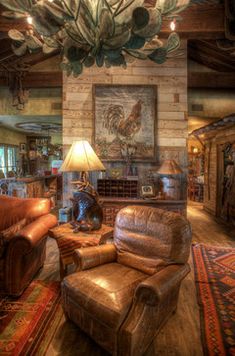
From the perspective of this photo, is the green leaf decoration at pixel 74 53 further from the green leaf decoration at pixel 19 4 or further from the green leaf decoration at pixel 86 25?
the green leaf decoration at pixel 19 4

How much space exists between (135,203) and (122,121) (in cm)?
152

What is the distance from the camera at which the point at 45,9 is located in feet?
4.30

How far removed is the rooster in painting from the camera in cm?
429

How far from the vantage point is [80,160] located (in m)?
2.60

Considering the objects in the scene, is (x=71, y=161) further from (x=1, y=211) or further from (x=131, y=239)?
(x=1, y=211)

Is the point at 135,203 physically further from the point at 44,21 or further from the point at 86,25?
the point at 44,21

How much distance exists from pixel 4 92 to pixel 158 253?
5338mm

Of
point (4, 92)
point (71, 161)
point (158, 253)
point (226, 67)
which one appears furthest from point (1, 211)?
point (226, 67)

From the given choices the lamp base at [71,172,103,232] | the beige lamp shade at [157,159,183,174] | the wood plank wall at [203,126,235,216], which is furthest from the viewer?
the wood plank wall at [203,126,235,216]

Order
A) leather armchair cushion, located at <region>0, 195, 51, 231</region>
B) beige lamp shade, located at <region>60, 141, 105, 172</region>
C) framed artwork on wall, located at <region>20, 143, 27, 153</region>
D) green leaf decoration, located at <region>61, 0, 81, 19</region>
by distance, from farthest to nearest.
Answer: framed artwork on wall, located at <region>20, 143, 27, 153</region> → leather armchair cushion, located at <region>0, 195, 51, 231</region> → beige lamp shade, located at <region>60, 141, 105, 172</region> → green leaf decoration, located at <region>61, 0, 81, 19</region>

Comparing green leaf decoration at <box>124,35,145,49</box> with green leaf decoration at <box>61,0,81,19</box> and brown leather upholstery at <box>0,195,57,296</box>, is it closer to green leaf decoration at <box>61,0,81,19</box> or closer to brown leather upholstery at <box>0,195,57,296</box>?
green leaf decoration at <box>61,0,81,19</box>

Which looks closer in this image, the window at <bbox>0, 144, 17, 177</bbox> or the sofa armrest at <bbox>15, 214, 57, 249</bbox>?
the sofa armrest at <bbox>15, 214, 57, 249</bbox>

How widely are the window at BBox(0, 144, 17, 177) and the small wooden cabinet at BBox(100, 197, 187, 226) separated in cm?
666

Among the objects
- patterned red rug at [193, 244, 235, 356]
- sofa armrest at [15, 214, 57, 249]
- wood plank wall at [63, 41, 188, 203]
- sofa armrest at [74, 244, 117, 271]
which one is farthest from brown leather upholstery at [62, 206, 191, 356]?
wood plank wall at [63, 41, 188, 203]
